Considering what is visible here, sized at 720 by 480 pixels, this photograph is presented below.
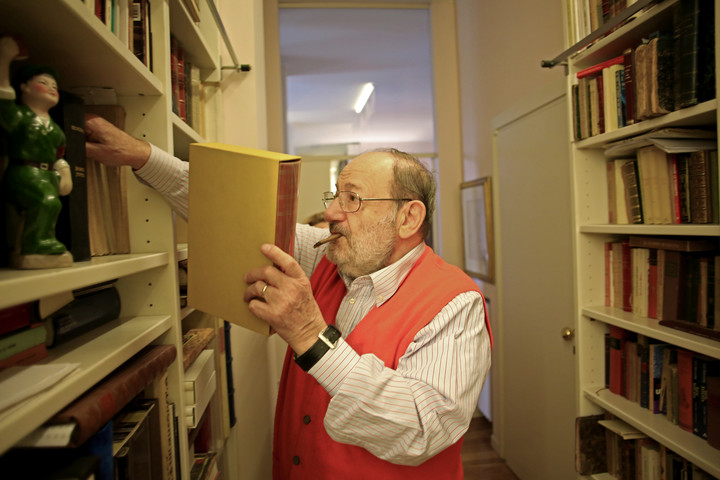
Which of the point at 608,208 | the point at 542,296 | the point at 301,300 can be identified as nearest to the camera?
the point at 301,300

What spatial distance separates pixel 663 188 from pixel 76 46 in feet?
5.19

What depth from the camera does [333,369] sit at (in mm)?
805

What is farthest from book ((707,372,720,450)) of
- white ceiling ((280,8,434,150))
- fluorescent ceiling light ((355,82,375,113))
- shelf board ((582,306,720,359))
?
fluorescent ceiling light ((355,82,375,113))

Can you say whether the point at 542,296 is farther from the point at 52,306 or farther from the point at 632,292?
the point at 52,306

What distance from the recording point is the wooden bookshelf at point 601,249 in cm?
116

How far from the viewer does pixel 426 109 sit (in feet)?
10.9

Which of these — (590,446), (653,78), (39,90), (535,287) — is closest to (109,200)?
(39,90)

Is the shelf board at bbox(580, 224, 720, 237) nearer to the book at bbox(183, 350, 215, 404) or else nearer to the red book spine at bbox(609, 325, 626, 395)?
the red book spine at bbox(609, 325, 626, 395)

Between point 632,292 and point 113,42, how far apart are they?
1711mm

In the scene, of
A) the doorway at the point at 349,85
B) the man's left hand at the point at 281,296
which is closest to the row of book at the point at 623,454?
the man's left hand at the point at 281,296

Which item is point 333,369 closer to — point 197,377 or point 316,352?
point 316,352

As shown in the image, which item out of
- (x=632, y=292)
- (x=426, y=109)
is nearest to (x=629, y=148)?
(x=632, y=292)

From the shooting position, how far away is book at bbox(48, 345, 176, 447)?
498 millimetres

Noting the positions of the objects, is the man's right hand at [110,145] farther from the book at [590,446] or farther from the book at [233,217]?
the book at [590,446]
